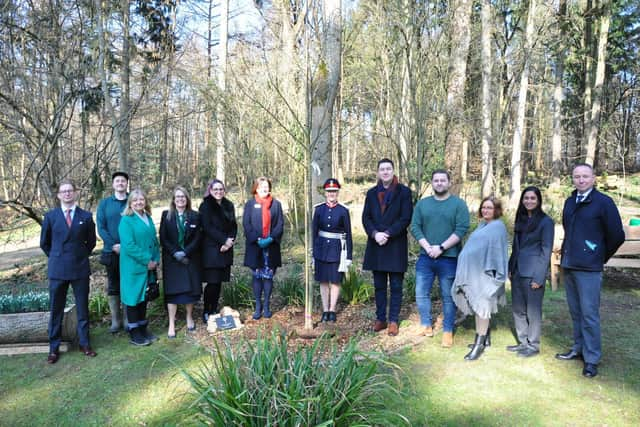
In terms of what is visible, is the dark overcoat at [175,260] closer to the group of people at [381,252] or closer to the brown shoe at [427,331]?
the group of people at [381,252]

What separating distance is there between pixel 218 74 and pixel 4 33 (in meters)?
4.67

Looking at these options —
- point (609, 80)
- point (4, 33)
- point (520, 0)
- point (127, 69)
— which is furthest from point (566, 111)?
point (4, 33)

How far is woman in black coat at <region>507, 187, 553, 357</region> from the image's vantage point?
156 inches

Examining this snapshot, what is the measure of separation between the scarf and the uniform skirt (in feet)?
2.78

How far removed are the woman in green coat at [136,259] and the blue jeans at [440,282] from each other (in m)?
2.82

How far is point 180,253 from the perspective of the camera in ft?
15.3

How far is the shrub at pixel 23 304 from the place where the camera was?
4641mm

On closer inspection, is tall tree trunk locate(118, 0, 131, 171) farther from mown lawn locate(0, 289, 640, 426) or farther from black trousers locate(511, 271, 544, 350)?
black trousers locate(511, 271, 544, 350)

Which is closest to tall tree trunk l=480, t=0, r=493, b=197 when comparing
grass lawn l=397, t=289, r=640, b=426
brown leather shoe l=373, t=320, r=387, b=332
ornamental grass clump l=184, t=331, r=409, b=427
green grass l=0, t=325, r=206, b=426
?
grass lawn l=397, t=289, r=640, b=426

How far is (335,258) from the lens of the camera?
190 inches

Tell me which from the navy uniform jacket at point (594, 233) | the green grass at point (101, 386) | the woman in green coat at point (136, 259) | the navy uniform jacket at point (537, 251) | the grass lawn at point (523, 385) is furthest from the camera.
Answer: the woman in green coat at point (136, 259)

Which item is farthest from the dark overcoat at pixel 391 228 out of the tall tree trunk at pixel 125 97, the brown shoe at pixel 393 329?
the tall tree trunk at pixel 125 97

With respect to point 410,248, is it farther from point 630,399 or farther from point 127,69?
point 127,69

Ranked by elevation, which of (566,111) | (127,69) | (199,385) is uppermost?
(566,111)
